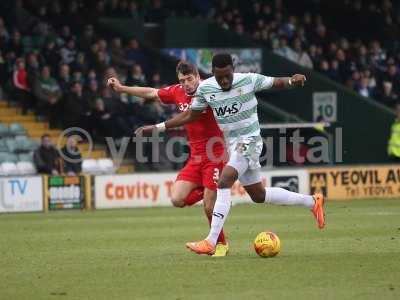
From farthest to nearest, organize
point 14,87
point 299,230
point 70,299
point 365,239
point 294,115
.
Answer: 1. point 294,115
2. point 14,87
3. point 299,230
4. point 365,239
5. point 70,299

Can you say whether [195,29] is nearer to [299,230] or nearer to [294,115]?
[294,115]

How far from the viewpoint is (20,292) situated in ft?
31.2

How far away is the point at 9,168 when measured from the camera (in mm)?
24047

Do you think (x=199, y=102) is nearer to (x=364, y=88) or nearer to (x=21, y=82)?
(x=21, y=82)

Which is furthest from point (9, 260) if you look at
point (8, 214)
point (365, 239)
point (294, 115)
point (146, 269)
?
point (294, 115)

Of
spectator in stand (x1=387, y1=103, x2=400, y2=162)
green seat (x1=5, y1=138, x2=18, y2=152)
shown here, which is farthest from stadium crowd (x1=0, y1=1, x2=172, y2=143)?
spectator in stand (x1=387, y1=103, x2=400, y2=162)

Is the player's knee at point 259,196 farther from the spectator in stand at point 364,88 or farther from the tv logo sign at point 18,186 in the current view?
the spectator in stand at point 364,88

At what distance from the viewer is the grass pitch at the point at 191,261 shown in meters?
9.34

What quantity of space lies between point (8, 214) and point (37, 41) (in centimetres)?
612

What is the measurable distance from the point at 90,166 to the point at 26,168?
1.36 metres

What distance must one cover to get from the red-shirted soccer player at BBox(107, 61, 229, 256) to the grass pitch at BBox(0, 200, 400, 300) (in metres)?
0.61

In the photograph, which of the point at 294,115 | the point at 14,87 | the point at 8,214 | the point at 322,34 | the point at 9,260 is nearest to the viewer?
the point at 9,260

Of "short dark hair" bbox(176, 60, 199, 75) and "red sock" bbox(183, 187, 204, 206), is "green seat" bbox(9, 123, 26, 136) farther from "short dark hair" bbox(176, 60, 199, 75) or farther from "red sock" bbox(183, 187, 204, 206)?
"short dark hair" bbox(176, 60, 199, 75)

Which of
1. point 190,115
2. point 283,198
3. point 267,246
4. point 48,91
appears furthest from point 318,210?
point 48,91
